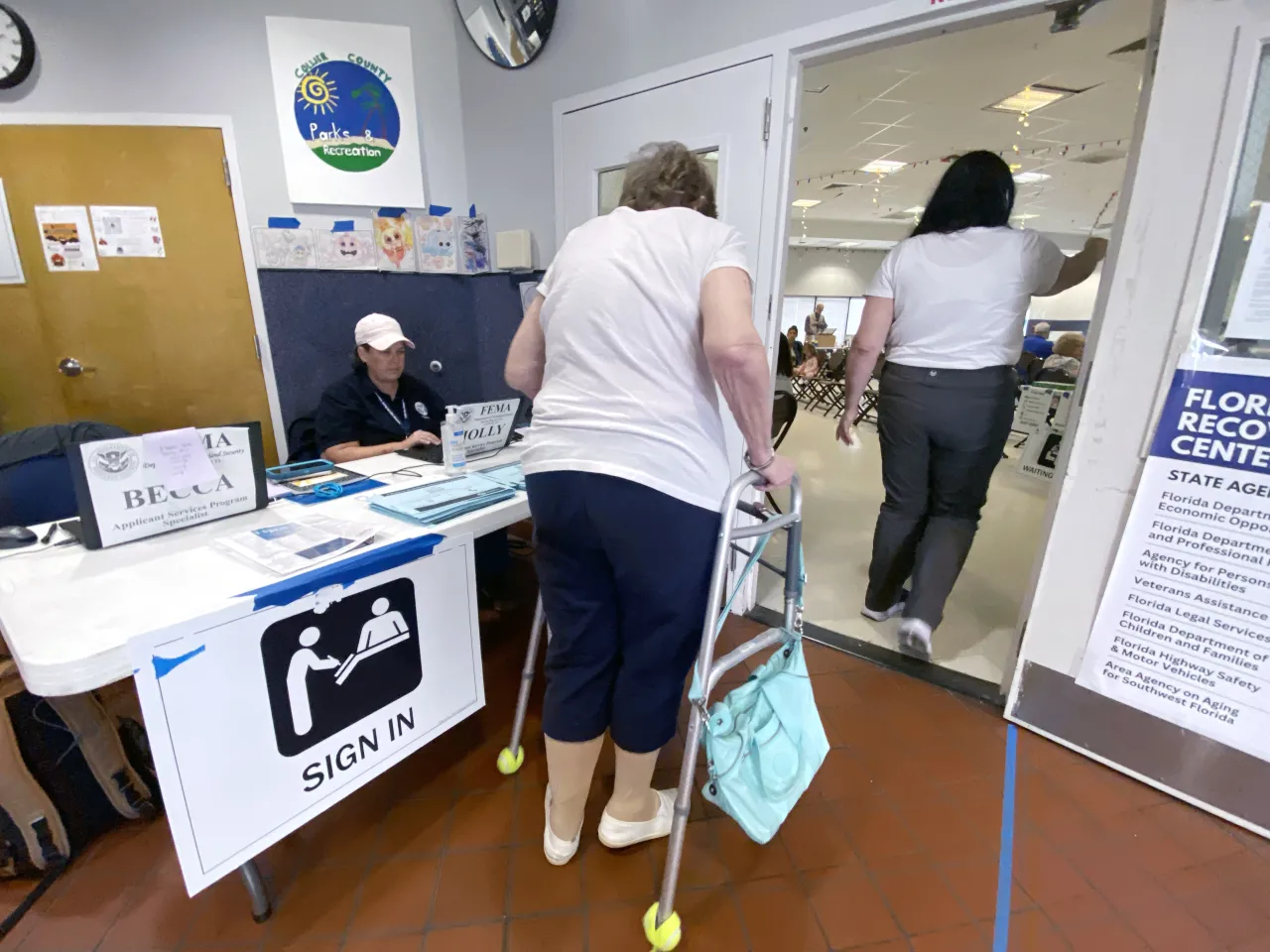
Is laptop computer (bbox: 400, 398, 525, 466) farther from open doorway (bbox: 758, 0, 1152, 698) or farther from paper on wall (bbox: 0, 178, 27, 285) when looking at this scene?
paper on wall (bbox: 0, 178, 27, 285)

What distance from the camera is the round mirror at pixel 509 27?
2.53 metres

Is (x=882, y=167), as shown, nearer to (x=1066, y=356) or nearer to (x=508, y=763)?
(x=1066, y=356)

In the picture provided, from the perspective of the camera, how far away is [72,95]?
8.16ft

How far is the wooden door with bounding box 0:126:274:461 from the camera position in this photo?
255cm

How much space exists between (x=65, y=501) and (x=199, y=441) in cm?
78

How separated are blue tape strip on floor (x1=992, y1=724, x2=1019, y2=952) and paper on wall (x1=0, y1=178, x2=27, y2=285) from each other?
416 centimetres

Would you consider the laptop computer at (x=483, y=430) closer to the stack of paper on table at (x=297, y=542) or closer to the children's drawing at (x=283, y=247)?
the stack of paper on table at (x=297, y=542)

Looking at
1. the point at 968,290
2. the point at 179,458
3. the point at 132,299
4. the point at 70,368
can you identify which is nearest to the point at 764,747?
the point at 179,458

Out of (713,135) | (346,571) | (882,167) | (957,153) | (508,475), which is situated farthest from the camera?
(882,167)

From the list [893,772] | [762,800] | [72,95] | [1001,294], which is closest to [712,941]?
[762,800]

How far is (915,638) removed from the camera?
2.21m

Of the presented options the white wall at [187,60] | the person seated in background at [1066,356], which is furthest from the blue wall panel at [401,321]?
the person seated in background at [1066,356]

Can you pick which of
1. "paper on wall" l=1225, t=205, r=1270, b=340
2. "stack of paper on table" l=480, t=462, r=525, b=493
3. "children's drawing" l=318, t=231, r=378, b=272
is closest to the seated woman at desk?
"stack of paper on table" l=480, t=462, r=525, b=493

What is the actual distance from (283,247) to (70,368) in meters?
1.11
